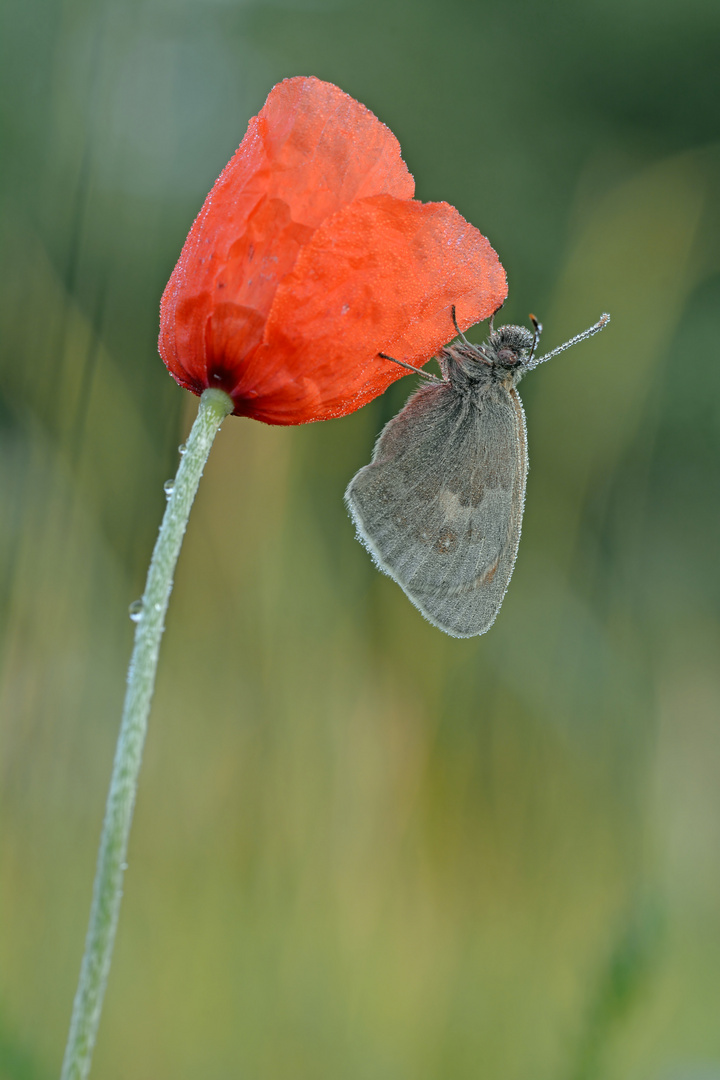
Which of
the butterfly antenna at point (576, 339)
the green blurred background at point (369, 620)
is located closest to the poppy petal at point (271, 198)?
the butterfly antenna at point (576, 339)

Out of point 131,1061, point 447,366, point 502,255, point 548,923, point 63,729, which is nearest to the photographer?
point 131,1061

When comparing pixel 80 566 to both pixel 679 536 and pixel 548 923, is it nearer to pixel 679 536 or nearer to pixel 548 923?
pixel 548 923

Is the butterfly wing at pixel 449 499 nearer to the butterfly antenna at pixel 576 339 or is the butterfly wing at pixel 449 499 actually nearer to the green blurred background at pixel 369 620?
the butterfly antenna at pixel 576 339

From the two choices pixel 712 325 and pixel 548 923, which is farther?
pixel 712 325

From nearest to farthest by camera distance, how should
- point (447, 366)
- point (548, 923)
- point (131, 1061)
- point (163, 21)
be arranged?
point (131, 1061), point (447, 366), point (548, 923), point (163, 21)

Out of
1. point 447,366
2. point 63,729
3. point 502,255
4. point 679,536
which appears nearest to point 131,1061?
point 63,729

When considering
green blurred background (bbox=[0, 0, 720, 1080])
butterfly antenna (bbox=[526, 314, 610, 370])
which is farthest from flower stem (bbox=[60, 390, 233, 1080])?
butterfly antenna (bbox=[526, 314, 610, 370])

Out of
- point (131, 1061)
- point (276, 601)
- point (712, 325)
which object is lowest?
point (131, 1061)
